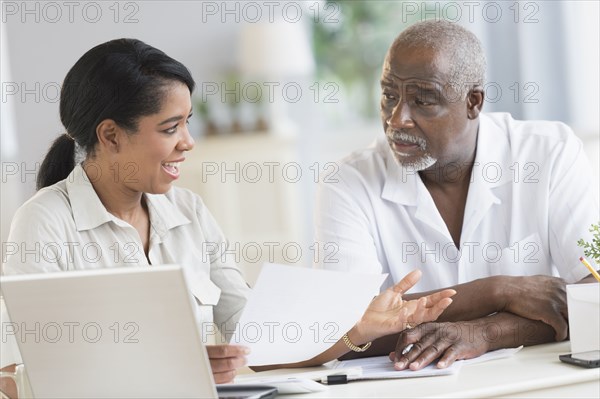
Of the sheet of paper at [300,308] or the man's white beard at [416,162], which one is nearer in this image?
the sheet of paper at [300,308]

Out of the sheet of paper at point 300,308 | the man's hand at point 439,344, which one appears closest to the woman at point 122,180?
the man's hand at point 439,344

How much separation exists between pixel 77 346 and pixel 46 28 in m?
4.02

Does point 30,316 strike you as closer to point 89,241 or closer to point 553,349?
point 89,241

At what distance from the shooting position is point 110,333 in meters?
1.21

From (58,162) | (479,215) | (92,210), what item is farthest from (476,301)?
(58,162)

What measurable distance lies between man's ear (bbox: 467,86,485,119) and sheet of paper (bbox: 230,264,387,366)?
2.83 feet

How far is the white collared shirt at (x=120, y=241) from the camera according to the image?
1.69 m

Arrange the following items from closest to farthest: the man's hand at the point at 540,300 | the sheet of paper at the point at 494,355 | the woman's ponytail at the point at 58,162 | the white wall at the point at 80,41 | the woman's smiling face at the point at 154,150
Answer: the sheet of paper at the point at 494,355
the man's hand at the point at 540,300
the woman's smiling face at the point at 154,150
the woman's ponytail at the point at 58,162
the white wall at the point at 80,41

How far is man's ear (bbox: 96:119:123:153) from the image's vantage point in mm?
1822

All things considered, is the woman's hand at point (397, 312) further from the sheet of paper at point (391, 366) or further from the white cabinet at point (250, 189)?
the white cabinet at point (250, 189)

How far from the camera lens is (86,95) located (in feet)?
5.83

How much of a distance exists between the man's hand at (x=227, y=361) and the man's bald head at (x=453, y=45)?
3.03 feet

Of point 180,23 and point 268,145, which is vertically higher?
point 180,23

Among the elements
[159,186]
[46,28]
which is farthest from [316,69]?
[159,186]
